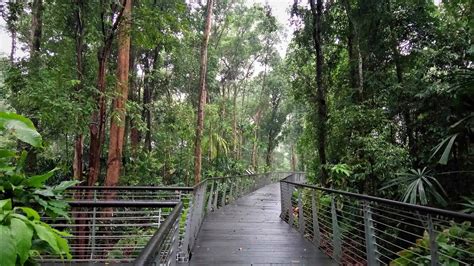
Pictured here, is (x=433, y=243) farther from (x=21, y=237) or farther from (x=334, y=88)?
(x=334, y=88)

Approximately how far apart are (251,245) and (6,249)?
15.1ft

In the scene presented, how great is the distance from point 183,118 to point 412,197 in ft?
33.3

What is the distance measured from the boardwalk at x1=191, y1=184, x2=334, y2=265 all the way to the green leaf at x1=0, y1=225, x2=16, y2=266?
11.0 ft

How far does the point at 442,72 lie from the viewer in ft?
22.5

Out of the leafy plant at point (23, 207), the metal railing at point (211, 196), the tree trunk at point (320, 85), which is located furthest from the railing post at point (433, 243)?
the tree trunk at point (320, 85)

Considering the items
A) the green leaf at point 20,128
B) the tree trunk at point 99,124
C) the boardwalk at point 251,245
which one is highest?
the tree trunk at point 99,124

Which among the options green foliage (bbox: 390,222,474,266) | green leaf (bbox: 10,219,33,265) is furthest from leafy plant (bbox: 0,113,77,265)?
green foliage (bbox: 390,222,474,266)

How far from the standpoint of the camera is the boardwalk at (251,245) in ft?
15.6

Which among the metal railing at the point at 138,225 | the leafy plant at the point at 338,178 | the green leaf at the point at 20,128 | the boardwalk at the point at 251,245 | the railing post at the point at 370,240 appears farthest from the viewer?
the leafy plant at the point at 338,178

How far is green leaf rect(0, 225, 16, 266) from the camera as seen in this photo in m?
1.39

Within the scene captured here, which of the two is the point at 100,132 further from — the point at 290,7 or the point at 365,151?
the point at 290,7

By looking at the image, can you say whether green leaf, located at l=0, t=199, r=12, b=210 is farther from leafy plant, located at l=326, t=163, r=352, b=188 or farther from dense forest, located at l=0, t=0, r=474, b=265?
leafy plant, located at l=326, t=163, r=352, b=188

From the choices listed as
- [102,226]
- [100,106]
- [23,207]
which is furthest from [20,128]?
[100,106]

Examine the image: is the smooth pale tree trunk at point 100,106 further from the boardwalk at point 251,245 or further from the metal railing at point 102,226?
the boardwalk at point 251,245
